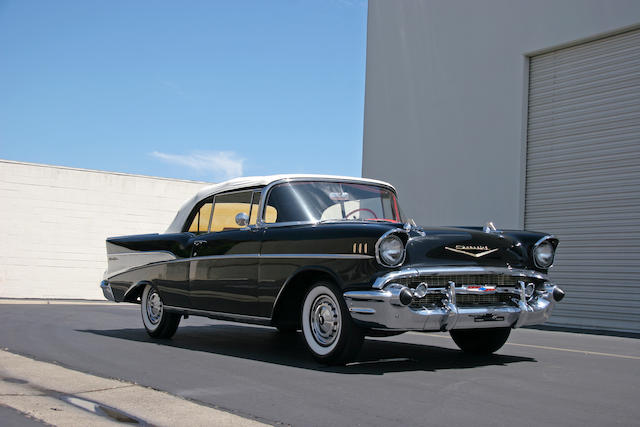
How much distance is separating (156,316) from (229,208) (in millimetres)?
1751

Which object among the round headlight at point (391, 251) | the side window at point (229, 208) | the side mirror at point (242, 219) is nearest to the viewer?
the round headlight at point (391, 251)

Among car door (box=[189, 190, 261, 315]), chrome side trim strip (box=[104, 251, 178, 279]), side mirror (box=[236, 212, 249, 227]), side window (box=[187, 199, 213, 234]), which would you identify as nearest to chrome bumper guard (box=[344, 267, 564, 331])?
car door (box=[189, 190, 261, 315])

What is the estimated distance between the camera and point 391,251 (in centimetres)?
542

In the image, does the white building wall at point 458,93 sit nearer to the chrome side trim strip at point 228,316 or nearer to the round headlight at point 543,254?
the round headlight at point 543,254

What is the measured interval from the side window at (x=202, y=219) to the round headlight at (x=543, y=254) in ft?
11.3

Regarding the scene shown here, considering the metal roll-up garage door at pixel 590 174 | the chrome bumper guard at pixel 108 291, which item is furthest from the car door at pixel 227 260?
the metal roll-up garage door at pixel 590 174

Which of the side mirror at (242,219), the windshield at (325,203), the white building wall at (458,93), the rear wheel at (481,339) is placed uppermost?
the white building wall at (458,93)

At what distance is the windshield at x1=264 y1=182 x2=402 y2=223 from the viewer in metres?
6.49

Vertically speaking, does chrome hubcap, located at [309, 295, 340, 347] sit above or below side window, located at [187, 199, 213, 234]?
below

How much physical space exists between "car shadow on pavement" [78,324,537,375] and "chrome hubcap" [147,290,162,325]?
0.24 meters

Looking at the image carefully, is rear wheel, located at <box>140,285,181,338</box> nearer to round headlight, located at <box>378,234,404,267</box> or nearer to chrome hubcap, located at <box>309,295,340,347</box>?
chrome hubcap, located at <box>309,295,340,347</box>

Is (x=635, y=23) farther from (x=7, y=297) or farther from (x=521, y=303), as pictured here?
(x=7, y=297)

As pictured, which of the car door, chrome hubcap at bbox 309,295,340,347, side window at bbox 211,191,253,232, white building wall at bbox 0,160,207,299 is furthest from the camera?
white building wall at bbox 0,160,207,299

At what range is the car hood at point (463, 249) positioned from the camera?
5552 millimetres
